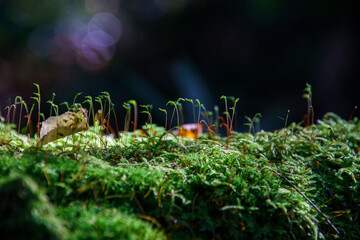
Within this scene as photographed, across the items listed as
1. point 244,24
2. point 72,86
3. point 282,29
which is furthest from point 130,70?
point 282,29

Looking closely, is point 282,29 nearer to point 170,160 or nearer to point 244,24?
point 244,24

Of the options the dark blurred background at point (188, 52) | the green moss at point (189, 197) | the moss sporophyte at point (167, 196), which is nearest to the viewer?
the moss sporophyte at point (167, 196)

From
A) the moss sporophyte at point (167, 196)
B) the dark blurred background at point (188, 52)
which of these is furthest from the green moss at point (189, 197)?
the dark blurred background at point (188, 52)

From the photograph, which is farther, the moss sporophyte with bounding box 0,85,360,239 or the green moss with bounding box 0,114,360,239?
the green moss with bounding box 0,114,360,239

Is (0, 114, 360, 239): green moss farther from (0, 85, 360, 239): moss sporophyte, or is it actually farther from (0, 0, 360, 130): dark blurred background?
(0, 0, 360, 130): dark blurred background

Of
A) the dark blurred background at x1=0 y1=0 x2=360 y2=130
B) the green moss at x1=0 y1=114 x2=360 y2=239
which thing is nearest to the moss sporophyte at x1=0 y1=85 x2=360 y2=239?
the green moss at x1=0 y1=114 x2=360 y2=239

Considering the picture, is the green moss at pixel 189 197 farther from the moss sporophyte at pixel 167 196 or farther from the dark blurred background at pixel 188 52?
the dark blurred background at pixel 188 52

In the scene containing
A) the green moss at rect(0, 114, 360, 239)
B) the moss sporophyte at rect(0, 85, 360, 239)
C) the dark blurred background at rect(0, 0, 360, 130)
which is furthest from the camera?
the dark blurred background at rect(0, 0, 360, 130)

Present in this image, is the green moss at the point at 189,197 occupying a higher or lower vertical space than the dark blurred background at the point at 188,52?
lower
